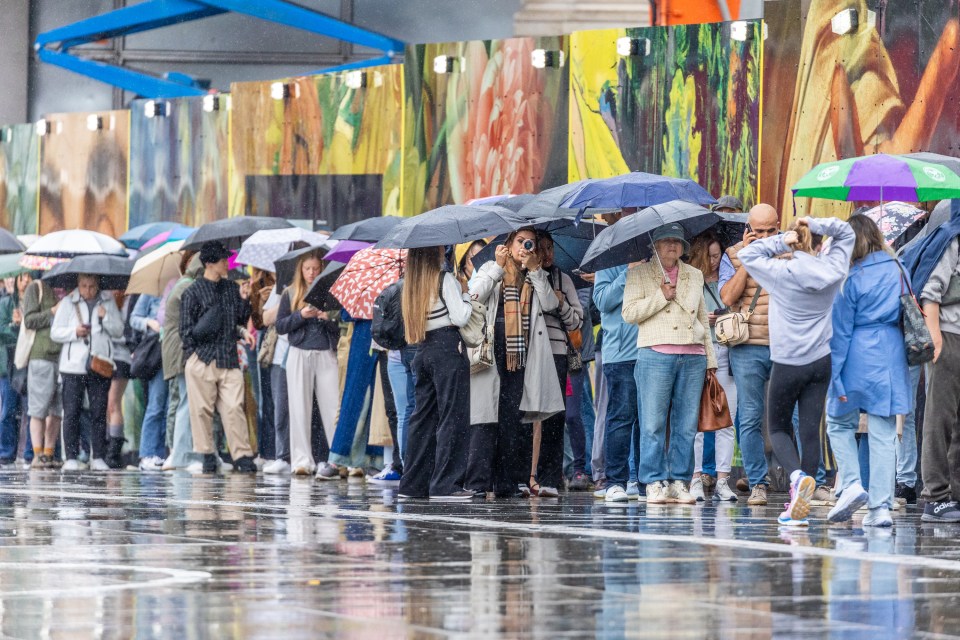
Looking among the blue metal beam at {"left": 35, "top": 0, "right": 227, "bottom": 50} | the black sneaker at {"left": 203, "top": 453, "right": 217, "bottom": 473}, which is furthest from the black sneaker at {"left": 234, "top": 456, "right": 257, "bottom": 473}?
the blue metal beam at {"left": 35, "top": 0, "right": 227, "bottom": 50}

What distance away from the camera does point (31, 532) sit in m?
9.11

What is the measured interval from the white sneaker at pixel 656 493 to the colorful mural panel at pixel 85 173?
1305 centimetres

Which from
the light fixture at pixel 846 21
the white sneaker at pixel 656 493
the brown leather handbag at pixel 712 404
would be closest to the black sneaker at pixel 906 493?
the brown leather handbag at pixel 712 404

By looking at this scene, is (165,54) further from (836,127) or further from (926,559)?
(926,559)

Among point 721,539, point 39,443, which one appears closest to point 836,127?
point 721,539

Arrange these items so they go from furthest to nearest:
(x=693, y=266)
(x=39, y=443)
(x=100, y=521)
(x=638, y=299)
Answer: (x=39, y=443) → (x=693, y=266) → (x=638, y=299) → (x=100, y=521)

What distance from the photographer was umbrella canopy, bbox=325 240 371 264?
1498cm

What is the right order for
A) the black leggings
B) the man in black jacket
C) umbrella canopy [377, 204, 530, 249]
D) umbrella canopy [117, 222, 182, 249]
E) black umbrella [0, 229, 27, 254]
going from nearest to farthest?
1. the black leggings
2. umbrella canopy [377, 204, 530, 249]
3. the man in black jacket
4. black umbrella [0, 229, 27, 254]
5. umbrella canopy [117, 222, 182, 249]

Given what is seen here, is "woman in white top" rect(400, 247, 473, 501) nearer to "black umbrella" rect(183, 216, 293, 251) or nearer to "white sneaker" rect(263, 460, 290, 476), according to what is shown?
"white sneaker" rect(263, 460, 290, 476)

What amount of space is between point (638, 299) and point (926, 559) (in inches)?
162

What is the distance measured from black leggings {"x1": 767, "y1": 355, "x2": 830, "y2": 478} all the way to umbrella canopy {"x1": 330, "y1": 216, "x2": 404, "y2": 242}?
501 centimetres

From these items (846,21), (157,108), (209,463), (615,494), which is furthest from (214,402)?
(157,108)

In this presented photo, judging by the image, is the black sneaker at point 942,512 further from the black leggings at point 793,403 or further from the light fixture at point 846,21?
the light fixture at point 846,21

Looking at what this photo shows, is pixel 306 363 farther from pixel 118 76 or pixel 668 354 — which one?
pixel 118 76
